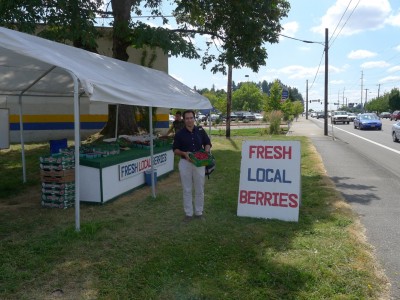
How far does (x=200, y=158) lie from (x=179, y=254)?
1.63 metres

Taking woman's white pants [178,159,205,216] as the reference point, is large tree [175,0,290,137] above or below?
above

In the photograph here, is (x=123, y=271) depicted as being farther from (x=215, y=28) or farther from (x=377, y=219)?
(x=215, y=28)

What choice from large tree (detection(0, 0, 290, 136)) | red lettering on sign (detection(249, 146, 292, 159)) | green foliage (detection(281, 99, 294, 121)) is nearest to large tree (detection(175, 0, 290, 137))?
large tree (detection(0, 0, 290, 136))

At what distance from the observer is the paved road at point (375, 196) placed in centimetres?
501

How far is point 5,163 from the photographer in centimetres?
1277

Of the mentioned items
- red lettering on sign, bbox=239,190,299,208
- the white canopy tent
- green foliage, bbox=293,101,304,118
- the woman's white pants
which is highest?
green foliage, bbox=293,101,304,118

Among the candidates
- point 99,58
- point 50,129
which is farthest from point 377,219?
point 50,129

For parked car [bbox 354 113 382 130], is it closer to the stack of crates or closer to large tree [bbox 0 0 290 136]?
large tree [bbox 0 0 290 136]

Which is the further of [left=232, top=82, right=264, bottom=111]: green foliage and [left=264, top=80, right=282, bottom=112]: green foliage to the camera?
[left=232, top=82, right=264, bottom=111]: green foliage

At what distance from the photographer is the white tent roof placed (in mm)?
5336

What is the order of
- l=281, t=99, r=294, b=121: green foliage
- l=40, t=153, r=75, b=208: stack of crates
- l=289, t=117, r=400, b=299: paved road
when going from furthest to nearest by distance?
l=281, t=99, r=294, b=121: green foliage
l=40, t=153, r=75, b=208: stack of crates
l=289, t=117, r=400, b=299: paved road

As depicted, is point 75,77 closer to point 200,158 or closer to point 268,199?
point 200,158

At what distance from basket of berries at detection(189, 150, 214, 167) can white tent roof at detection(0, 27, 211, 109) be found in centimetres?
127

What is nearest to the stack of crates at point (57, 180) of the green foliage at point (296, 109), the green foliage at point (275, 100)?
the green foliage at point (275, 100)
